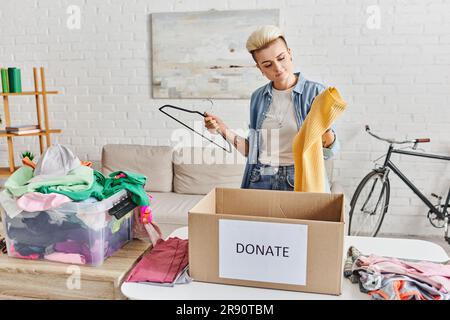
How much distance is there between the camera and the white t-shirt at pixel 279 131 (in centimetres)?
176

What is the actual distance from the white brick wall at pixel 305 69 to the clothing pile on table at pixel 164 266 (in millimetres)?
2487

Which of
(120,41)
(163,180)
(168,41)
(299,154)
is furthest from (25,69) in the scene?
(299,154)

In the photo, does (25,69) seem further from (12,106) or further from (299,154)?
(299,154)

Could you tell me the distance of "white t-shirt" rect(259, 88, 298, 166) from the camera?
176 centimetres

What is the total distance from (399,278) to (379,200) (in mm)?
2531

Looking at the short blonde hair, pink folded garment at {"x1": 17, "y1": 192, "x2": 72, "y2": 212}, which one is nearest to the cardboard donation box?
pink folded garment at {"x1": 17, "y1": 192, "x2": 72, "y2": 212}

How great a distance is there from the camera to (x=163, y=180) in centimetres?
357

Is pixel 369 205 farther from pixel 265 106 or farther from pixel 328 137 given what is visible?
pixel 328 137

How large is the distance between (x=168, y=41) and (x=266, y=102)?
84.4 inches

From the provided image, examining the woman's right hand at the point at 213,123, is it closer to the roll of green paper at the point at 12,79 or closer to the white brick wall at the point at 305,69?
the white brick wall at the point at 305,69

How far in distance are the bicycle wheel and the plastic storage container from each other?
8.41ft

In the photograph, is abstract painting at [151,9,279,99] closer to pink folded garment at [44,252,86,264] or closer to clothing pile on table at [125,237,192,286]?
clothing pile on table at [125,237,192,286]

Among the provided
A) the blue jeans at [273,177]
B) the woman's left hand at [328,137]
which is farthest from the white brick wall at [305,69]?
the woman's left hand at [328,137]

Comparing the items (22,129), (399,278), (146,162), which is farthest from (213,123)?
(22,129)
